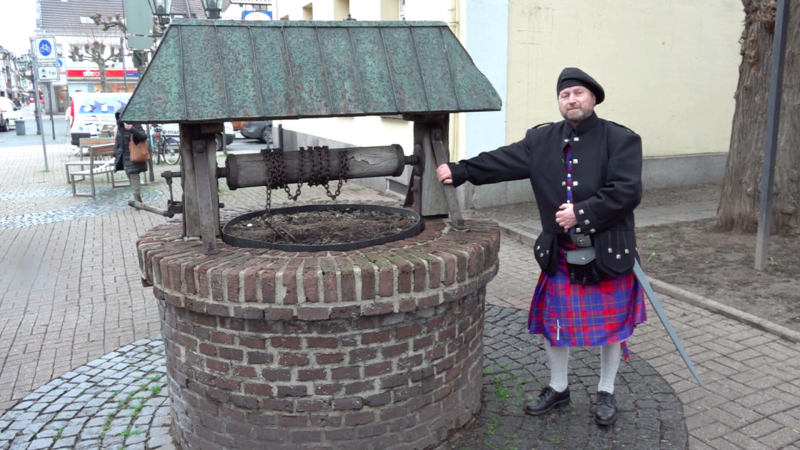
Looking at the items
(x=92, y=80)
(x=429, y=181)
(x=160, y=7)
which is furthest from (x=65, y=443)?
(x=92, y=80)

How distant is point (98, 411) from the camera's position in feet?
11.9

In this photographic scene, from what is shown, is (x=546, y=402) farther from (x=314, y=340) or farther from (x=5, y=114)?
(x=5, y=114)

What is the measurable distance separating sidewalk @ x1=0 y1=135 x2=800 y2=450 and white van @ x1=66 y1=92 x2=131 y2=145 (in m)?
11.1

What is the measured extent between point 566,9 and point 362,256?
7.41 m

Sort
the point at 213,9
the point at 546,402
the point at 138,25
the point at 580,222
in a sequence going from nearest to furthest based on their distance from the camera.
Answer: the point at 580,222 < the point at 546,402 < the point at 213,9 < the point at 138,25

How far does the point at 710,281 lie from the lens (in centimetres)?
562

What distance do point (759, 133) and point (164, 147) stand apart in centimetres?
1333

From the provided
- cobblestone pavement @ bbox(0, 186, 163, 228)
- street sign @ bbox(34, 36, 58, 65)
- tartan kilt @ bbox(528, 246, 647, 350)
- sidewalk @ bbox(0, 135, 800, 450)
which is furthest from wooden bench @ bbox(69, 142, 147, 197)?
tartan kilt @ bbox(528, 246, 647, 350)

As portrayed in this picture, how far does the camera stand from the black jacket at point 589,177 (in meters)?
2.90

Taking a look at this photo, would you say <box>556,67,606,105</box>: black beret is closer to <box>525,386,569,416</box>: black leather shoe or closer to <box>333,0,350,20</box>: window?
<box>525,386,569,416</box>: black leather shoe

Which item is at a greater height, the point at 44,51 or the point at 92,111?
the point at 44,51

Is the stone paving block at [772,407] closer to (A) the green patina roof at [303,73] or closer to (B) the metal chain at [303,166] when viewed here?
(A) the green patina roof at [303,73]

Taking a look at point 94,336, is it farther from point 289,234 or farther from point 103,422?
point 289,234

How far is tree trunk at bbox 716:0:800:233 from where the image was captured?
22.1 ft
